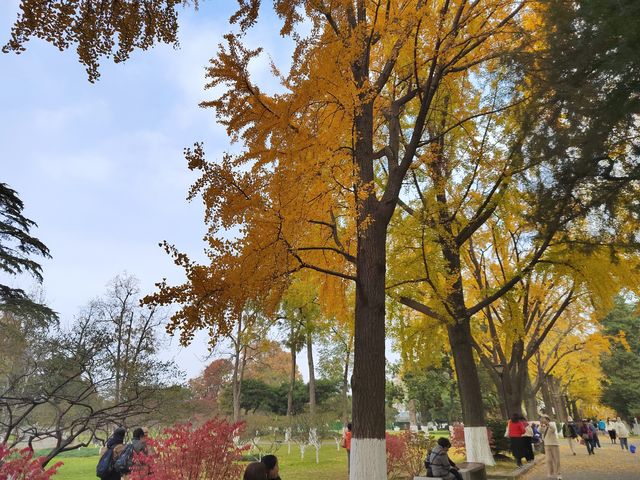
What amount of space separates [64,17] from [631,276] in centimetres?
1092

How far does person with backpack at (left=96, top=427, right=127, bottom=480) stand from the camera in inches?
228

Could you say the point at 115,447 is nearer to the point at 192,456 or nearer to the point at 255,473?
the point at 192,456

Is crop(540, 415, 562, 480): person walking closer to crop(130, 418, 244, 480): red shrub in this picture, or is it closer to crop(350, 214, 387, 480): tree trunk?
crop(350, 214, 387, 480): tree trunk

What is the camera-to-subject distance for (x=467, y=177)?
35.3 feet

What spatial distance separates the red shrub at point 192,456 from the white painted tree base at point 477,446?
6067 millimetres

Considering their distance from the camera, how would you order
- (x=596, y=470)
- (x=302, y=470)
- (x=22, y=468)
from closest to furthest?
(x=22, y=468), (x=596, y=470), (x=302, y=470)

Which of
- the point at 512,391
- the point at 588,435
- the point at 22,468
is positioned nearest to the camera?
the point at 22,468

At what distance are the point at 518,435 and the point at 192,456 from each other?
32.1 feet

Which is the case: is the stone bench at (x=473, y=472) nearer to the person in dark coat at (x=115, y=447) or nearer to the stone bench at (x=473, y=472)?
the stone bench at (x=473, y=472)

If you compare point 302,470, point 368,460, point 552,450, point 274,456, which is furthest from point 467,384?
point 302,470

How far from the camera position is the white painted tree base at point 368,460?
18.2 ft

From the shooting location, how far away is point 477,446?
9.93 m

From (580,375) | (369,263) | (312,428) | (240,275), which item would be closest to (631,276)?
(369,263)

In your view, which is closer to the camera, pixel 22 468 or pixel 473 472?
pixel 22 468
